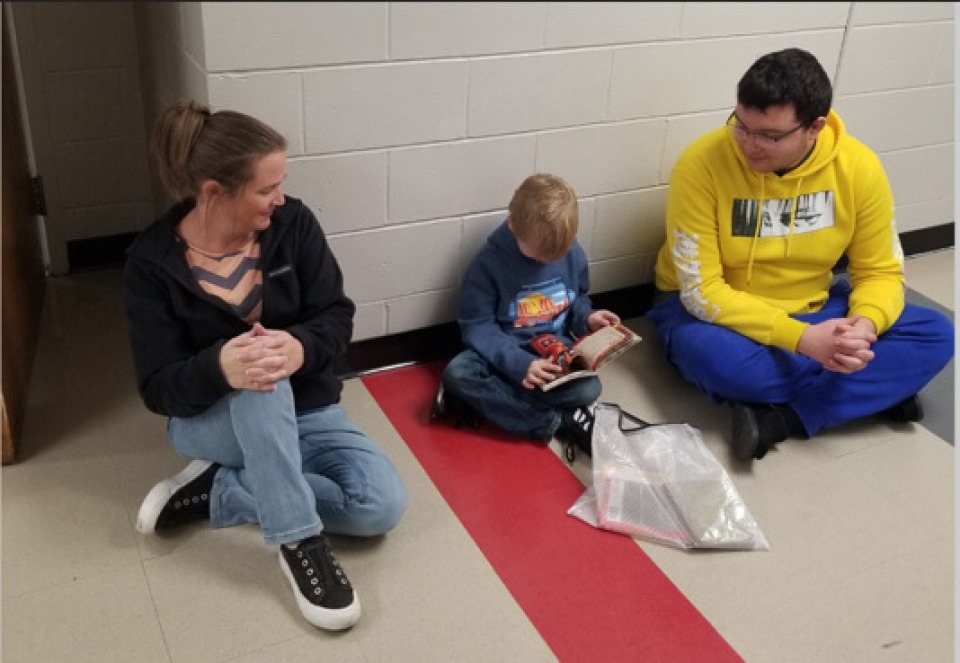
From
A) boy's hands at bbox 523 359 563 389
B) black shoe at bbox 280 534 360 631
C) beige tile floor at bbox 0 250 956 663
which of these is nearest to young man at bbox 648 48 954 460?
beige tile floor at bbox 0 250 956 663

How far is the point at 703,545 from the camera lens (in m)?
1.91

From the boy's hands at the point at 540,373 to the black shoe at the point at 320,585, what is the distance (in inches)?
22.6

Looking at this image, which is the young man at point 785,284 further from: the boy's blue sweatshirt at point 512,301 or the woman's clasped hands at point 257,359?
the woman's clasped hands at point 257,359

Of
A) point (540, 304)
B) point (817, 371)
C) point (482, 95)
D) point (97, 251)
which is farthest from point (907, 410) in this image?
point (97, 251)

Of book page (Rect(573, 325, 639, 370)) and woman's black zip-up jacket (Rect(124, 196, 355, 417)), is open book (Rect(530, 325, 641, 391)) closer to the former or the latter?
book page (Rect(573, 325, 639, 370))

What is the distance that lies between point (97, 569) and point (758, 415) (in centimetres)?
142

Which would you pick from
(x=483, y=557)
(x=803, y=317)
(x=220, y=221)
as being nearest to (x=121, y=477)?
(x=220, y=221)

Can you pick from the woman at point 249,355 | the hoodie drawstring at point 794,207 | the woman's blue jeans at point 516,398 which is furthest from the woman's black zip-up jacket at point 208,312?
the hoodie drawstring at point 794,207

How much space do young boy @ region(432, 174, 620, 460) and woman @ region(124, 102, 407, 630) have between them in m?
0.36

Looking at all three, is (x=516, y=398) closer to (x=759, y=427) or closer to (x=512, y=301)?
(x=512, y=301)

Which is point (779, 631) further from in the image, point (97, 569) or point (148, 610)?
point (97, 569)

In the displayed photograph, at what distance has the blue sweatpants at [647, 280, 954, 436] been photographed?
2.19 meters

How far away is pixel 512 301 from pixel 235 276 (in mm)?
680

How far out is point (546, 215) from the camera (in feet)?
6.71
